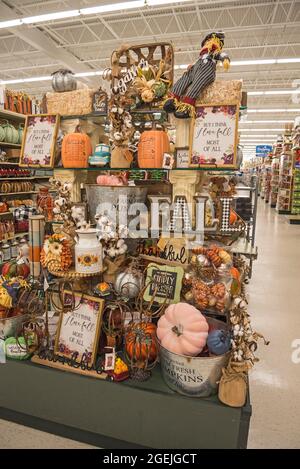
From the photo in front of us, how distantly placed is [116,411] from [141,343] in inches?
14.4

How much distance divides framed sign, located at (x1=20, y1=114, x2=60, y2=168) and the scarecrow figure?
729mm

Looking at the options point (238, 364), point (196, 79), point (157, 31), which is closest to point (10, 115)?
point (196, 79)

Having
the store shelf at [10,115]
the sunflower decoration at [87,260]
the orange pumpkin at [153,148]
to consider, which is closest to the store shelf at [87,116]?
the orange pumpkin at [153,148]

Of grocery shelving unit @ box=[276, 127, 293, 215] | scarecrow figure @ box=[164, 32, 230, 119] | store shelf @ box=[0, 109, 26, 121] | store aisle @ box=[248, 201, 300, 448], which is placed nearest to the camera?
scarecrow figure @ box=[164, 32, 230, 119]

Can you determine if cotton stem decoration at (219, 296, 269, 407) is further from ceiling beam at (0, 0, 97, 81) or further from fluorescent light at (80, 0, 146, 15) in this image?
ceiling beam at (0, 0, 97, 81)

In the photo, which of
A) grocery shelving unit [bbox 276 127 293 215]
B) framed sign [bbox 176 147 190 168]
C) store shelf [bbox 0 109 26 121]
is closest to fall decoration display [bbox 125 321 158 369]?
framed sign [bbox 176 147 190 168]

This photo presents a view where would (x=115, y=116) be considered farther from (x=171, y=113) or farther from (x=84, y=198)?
(x=84, y=198)

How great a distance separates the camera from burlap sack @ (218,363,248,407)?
5.24ft

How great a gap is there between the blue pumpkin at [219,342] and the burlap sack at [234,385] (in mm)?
78

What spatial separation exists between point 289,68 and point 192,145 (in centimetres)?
1194

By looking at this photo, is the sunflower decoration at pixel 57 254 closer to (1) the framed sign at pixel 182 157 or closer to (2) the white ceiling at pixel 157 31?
(1) the framed sign at pixel 182 157

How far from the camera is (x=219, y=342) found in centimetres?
166
